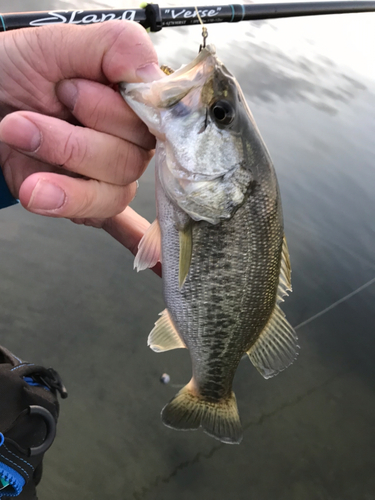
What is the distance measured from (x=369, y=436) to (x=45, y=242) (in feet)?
12.4

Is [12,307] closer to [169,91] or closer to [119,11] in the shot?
[119,11]

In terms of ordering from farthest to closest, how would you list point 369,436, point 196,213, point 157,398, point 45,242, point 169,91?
point 45,242, point 369,436, point 157,398, point 196,213, point 169,91

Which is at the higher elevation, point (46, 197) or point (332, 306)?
point (46, 197)

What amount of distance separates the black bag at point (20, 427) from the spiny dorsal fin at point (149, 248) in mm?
668

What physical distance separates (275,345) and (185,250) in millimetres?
664

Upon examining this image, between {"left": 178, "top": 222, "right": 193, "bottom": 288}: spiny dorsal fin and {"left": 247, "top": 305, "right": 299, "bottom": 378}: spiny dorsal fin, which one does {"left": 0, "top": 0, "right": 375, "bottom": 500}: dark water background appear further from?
{"left": 178, "top": 222, "right": 193, "bottom": 288}: spiny dorsal fin

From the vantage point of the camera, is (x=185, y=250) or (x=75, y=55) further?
(x=185, y=250)

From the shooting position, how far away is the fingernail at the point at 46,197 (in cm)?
103

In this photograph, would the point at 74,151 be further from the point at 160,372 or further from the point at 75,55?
the point at 160,372

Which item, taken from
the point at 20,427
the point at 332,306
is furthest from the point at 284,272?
the point at 332,306

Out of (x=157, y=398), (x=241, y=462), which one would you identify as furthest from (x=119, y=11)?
(x=241, y=462)

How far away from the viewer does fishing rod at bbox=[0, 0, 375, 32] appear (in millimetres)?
1938

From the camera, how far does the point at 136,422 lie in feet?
9.23

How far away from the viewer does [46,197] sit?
1051 mm
